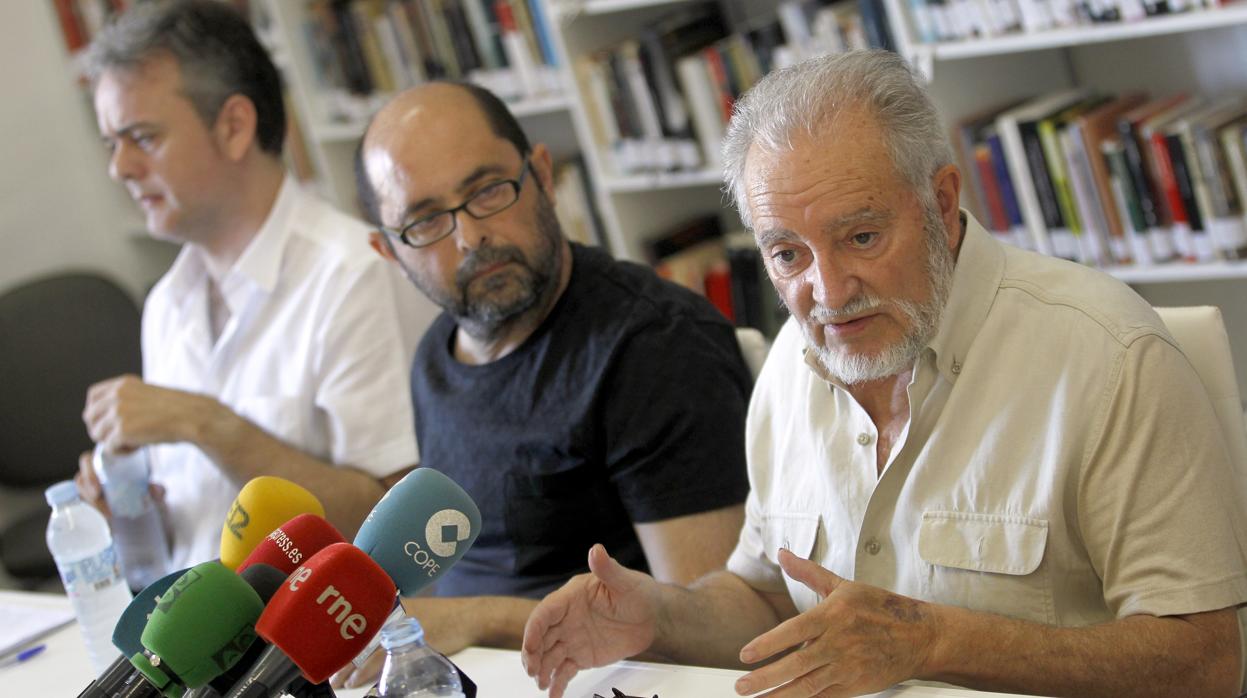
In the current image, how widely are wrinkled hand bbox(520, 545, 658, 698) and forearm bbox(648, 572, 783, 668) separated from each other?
5 centimetres

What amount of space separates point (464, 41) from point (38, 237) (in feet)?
5.85

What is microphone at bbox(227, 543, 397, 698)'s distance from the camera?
3.60ft

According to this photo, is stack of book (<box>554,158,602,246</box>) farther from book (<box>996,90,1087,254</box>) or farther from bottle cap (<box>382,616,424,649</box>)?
bottle cap (<box>382,616,424,649</box>)

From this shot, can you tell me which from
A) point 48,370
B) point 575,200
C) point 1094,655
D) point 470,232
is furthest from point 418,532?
point 48,370

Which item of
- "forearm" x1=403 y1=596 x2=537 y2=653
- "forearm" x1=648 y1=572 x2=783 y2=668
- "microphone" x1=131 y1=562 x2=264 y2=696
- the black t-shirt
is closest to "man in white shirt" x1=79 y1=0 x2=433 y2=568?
the black t-shirt

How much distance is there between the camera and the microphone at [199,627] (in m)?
1.11

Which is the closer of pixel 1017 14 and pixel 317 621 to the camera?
pixel 317 621

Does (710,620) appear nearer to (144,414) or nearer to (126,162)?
(144,414)

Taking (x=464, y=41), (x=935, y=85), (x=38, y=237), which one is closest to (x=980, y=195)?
(x=935, y=85)

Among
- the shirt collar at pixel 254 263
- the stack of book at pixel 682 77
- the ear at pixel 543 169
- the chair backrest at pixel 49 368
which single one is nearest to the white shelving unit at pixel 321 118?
the stack of book at pixel 682 77

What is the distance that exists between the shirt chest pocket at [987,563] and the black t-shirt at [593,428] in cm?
41

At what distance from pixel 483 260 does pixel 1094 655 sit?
1039mm

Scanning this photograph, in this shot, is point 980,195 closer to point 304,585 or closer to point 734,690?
point 734,690

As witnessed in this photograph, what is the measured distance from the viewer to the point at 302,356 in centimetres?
239
